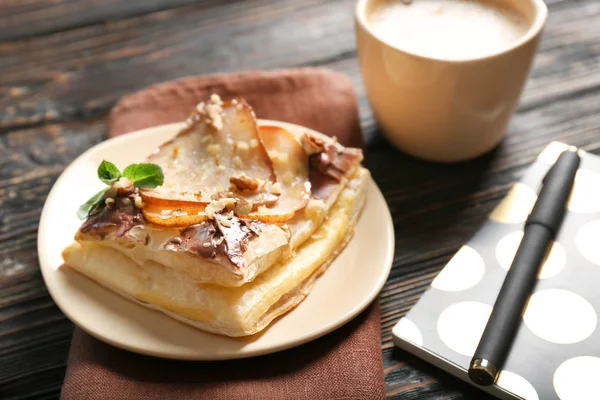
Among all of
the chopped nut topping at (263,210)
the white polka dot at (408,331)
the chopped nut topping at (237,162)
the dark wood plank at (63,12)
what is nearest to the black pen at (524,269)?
the white polka dot at (408,331)

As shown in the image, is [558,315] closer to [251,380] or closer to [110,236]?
[251,380]

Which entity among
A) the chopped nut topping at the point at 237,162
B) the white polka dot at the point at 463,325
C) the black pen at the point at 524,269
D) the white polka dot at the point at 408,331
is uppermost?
the chopped nut topping at the point at 237,162

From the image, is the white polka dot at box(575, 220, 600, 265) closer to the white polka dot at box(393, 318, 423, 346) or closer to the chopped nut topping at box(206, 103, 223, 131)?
the white polka dot at box(393, 318, 423, 346)

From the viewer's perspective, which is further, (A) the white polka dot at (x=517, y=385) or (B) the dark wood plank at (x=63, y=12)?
(B) the dark wood plank at (x=63, y=12)

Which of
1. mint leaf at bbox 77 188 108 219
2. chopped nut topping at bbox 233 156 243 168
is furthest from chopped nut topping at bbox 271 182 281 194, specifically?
mint leaf at bbox 77 188 108 219

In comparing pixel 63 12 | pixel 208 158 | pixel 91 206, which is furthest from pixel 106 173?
pixel 63 12

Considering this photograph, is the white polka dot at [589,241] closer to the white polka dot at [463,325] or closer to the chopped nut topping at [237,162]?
the white polka dot at [463,325]

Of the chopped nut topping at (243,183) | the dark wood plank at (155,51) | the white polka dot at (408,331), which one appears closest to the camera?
the white polka dot at (408,331)
